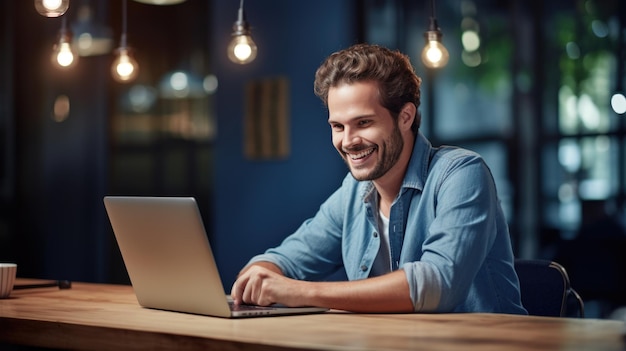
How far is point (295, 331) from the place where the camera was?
6.16 ft

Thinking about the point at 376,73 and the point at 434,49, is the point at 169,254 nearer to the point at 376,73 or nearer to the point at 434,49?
the point at 376,73

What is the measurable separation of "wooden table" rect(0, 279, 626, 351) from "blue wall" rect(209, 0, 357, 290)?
2.84 meters

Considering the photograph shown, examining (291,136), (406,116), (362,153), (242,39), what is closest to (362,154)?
(362,153)

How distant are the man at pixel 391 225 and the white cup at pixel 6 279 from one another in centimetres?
73

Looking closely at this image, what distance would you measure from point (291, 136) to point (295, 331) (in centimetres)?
348

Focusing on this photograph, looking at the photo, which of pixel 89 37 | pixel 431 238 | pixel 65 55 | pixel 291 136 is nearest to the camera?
pixel 431 238

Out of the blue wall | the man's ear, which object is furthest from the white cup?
the blue wall

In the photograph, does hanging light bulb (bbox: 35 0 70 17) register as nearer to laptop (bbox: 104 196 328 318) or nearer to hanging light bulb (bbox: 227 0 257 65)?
hanging light bulb (bbox: 227 0 257 65)

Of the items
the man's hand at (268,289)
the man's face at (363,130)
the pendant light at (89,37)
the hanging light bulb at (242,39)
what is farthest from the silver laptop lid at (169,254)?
the pendant light at (89,37)

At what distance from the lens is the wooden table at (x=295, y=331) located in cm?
171

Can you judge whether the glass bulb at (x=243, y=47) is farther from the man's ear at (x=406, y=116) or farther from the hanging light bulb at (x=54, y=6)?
the man's ear at (x=406, y=116)

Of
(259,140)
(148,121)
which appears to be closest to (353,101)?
(259,140)

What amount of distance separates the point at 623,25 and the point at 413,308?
2851 mm

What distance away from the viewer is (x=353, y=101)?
100 inches
